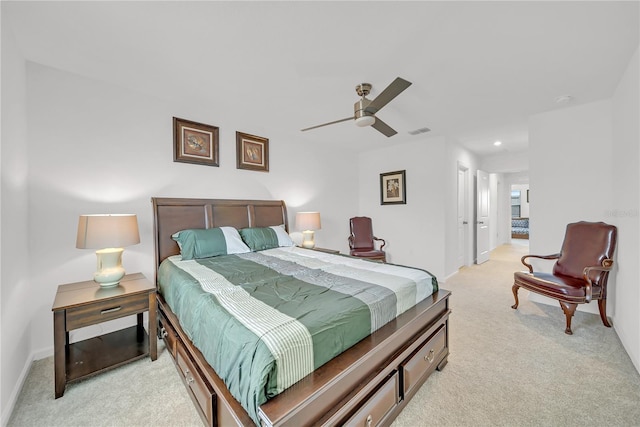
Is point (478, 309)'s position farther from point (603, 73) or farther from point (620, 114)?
point (603, 73)

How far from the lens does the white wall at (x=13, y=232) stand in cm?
162

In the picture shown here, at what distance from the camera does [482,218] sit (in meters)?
5.91

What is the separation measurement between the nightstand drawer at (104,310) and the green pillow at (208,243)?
0.61 m

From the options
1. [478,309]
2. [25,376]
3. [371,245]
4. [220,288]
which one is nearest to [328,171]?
[371,245]

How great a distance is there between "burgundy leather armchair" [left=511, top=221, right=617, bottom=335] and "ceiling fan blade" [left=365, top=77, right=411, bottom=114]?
2.60m

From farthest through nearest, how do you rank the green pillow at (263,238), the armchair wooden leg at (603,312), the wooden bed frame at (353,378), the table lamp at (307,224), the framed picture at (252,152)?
the table lamp at (307,224), the framed picture at (252,152), the green pillow at (263,238), the armchair wooden leg at (603,312), the wooden bed frame at (353,378)

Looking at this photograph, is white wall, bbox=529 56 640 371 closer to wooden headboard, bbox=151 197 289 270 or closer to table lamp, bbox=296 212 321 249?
table lamp, bbox=296 212 321 249

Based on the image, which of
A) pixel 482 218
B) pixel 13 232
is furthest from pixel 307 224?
pixel 482 218

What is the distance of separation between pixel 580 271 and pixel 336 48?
360 cm

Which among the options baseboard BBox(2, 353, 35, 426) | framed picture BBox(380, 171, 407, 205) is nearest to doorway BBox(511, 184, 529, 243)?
framed picture BBox(380, 171, 407, 205)

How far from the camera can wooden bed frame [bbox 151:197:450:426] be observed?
3.43ft

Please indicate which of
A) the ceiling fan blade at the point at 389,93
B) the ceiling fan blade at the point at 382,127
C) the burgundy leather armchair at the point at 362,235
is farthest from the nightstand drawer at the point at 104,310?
the burgundy leather armchair at the point at 362,235

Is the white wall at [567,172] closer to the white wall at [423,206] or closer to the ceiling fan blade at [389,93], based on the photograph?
the white wall at [423,206]

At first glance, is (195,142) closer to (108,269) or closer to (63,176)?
(63,176)
